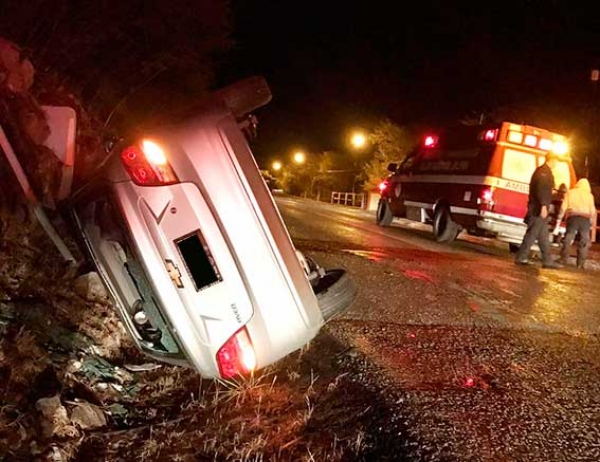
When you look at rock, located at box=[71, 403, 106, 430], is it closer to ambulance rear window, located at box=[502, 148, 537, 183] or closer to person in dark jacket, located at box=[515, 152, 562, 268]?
person in dark jacket, located at box=[515, 152, 562, 268]

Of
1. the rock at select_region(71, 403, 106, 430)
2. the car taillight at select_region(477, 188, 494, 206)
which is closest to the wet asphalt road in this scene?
the rock at select_region(71, 403, 106, 430)

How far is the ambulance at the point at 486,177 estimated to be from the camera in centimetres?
1162

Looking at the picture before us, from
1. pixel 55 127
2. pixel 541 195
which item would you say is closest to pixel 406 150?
pixel 541 195

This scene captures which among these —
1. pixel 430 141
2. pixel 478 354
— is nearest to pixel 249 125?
pixel 478 354

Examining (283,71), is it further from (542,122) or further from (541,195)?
(541,195)

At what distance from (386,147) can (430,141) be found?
760 inches

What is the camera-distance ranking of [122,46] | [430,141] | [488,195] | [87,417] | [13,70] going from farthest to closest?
1. [122,46]
2. [430,141]
3. [488,195]
4. [13,70]
5. [87,417]

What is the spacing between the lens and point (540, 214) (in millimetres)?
9961

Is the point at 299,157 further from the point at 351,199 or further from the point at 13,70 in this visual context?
the point at 13,70

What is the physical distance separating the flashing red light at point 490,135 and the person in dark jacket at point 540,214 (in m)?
1.63

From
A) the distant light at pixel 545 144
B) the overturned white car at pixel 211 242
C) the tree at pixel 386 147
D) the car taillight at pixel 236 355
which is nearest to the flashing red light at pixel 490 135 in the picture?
→ the distant light at pixel 545 144

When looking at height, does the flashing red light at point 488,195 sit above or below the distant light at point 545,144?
below

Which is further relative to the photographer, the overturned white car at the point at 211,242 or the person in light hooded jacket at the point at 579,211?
the person in light hooded jacket at the point at 579,211

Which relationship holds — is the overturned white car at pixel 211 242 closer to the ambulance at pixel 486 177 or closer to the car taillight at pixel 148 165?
the car taillight at pixel 148 165
